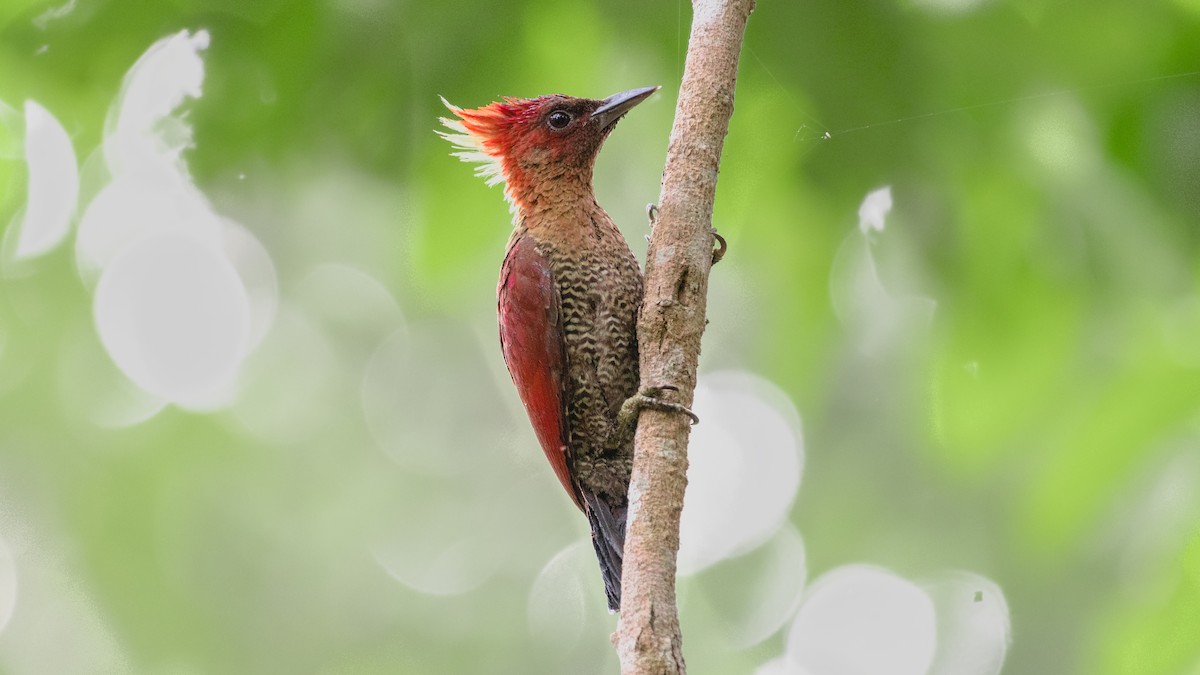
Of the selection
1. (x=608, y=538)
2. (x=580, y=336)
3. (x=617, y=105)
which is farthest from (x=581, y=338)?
(x=617, y=105)

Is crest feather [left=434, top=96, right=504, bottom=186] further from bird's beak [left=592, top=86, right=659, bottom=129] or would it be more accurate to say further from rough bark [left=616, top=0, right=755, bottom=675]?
rough bark [left=616, top=0, right=755, bottom=675]

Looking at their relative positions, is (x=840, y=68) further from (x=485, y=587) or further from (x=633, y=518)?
(x=485, y=587)

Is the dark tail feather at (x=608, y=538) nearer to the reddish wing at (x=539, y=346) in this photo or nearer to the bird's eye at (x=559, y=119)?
the reddish wing at (x=539, y=346)

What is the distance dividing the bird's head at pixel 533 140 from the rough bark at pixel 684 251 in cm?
77

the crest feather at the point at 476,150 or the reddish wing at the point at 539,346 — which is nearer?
the reddish wing at the point at 539,346

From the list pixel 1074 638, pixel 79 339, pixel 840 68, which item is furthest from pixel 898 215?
pixel 79 339

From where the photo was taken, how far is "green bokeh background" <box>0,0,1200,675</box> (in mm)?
2676

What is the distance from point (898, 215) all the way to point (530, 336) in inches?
43.7

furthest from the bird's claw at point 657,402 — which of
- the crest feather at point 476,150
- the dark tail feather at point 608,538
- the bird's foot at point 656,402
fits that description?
the crest feather at point 476,150

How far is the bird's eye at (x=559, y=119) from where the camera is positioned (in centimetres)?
331

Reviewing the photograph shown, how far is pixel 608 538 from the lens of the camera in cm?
307

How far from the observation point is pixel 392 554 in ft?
18.3

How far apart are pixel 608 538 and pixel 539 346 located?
1.96 ft

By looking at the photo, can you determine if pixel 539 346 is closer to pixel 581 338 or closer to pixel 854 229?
pixel 581 338
